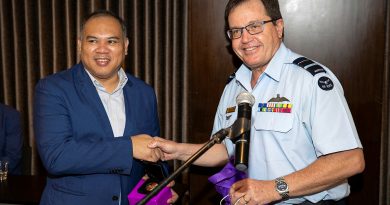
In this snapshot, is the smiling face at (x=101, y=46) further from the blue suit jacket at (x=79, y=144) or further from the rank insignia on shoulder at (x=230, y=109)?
the rank insignia on shoulder at (x=230, y=109)

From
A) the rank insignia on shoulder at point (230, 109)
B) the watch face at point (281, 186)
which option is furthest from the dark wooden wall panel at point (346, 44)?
the watch face at point (281, 186)

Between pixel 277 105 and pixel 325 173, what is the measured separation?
14.1 inches

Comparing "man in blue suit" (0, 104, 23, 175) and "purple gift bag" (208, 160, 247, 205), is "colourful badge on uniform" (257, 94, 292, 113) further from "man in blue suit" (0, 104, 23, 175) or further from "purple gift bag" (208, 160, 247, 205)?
"man in blue suit" (0, 104, 23, 175)

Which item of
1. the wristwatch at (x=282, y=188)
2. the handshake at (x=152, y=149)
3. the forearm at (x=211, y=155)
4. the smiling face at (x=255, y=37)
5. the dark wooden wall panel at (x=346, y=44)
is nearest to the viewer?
the wristwatch at (x=282, y=188)

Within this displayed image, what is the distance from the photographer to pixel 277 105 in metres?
1.60

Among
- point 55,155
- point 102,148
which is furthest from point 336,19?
point 55,155

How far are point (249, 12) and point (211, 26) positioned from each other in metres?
0.77

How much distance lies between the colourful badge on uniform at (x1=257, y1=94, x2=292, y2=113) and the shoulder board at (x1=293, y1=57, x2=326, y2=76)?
160 millimetres

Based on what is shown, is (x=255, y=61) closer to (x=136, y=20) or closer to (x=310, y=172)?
(x=310, y=172)

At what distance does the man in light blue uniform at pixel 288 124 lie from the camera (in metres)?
1.39

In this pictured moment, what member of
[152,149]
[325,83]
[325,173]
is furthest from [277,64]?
[152,149]

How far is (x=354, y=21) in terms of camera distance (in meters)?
2.17

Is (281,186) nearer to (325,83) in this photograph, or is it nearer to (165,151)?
(325,83)

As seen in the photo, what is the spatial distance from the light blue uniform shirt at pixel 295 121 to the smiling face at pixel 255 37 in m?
0.05
